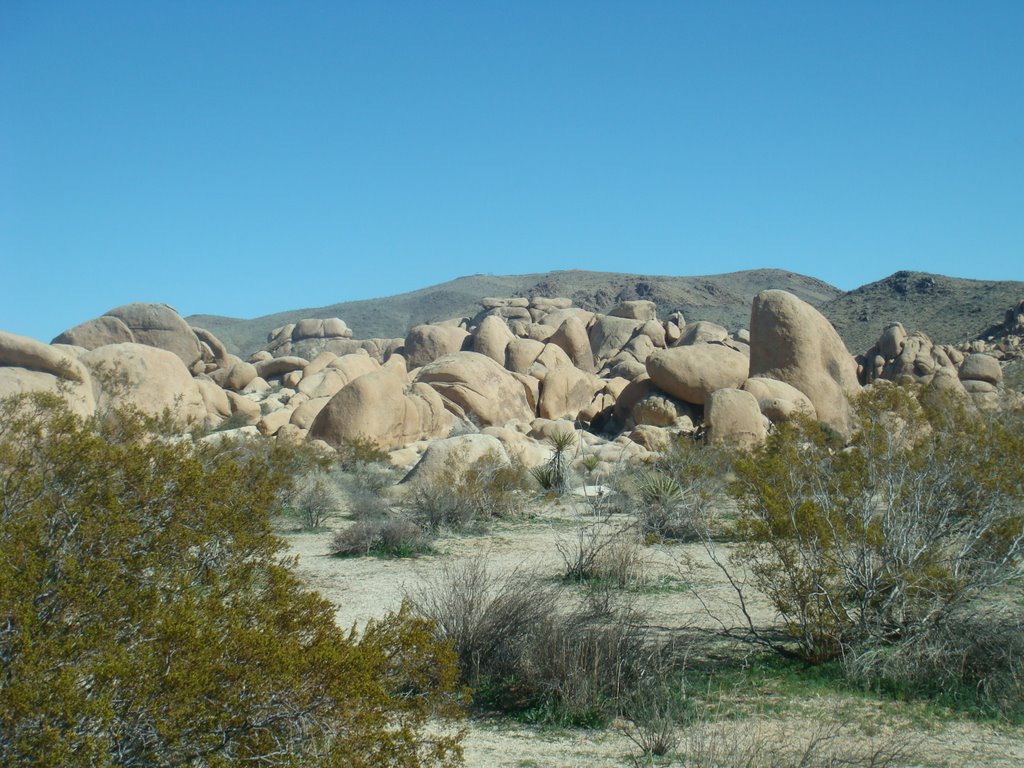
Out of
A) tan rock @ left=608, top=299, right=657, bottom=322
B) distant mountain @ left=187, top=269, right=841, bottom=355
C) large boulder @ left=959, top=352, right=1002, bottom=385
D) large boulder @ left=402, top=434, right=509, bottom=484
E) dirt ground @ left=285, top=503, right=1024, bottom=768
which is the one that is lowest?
dirt ground @ left=285, top=503, right=1024, bottom=768

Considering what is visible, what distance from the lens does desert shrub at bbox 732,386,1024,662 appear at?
23.6 ft

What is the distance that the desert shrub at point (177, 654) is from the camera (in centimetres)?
311

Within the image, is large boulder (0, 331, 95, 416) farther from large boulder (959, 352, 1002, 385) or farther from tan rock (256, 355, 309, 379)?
large boulder (959, 352, 1002, 385)

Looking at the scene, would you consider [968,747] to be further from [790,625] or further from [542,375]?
[542,375]

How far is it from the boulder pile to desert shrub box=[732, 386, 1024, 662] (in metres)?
9.78

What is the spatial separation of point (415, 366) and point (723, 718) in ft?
140

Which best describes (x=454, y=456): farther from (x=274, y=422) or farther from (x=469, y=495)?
(x=274, y=422)

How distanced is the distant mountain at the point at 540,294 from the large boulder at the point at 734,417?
69.4m

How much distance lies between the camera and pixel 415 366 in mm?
48469

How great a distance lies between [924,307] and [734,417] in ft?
157

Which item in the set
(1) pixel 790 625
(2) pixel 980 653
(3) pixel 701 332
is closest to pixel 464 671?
(1) pixel 790 625

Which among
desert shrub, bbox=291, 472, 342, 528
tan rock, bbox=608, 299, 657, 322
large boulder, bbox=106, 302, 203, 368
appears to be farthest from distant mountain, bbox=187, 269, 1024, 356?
desert shrub, bbox=291, 472, 342, 528

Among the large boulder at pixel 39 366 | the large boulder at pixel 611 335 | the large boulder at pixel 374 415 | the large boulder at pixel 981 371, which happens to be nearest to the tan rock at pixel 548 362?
the large boulder at pixel 611 335

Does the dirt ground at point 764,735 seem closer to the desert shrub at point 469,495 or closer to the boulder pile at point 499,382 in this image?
the desert shrub at point 469,495
